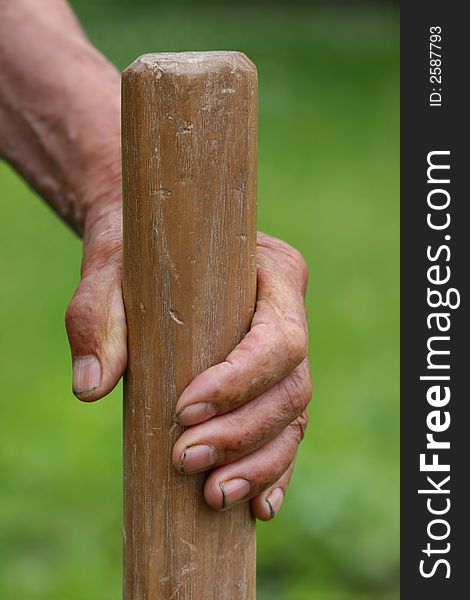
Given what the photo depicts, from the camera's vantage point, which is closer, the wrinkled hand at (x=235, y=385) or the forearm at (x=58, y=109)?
the wrinkled hand at (x=235, y=385)

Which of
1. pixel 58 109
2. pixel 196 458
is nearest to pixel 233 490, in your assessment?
pixel 196 458

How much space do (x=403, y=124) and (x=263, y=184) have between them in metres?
4.03

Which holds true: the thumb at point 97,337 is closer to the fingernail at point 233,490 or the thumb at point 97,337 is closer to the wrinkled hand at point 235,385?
the wrinkled hand at point 235,385

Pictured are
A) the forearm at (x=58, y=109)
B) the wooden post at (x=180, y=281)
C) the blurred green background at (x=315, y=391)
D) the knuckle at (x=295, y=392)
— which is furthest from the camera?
the blurred green background at (x=315, y=391)

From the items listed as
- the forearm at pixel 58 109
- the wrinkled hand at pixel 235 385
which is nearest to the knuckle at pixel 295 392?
the wrinkled hand at pixel 235 385

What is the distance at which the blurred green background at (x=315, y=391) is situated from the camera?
344 centimetres

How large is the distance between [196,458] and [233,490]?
0.08 metres

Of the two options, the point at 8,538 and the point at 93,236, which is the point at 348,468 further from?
the point at 93,236

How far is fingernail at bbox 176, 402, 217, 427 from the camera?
4.56 ft

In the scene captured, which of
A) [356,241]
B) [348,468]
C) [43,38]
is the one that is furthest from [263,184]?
[43,38]

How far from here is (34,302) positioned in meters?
5.62

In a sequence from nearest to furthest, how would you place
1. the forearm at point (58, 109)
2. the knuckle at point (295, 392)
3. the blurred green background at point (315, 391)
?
1. the knuckle at point (295, 392)
2. the forearm at point (58, 109)
3. the blurred green background at point (315, 391)

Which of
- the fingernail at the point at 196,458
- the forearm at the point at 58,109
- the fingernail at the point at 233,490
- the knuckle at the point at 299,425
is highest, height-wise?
the forearm at the point at 58,109

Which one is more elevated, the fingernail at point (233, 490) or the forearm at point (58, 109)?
the forearm at point (58, 109)
